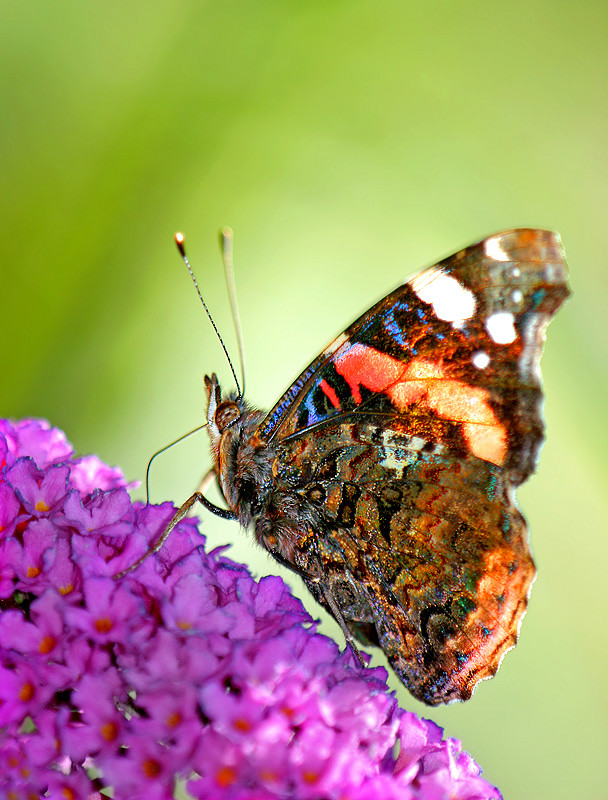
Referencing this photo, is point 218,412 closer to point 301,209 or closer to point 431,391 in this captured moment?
point 431,391

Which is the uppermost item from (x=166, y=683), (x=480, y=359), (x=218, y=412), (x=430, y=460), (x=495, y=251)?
(x=495, y=251)

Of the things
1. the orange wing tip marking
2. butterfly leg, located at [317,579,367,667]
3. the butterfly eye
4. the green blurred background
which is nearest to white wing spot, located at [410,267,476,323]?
the orange wing tip marking

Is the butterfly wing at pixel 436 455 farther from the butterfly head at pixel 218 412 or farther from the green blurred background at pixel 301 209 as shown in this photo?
the green blurred background at pixel 301 209

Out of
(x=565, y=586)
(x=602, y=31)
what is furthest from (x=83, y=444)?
(x=602, y=31)

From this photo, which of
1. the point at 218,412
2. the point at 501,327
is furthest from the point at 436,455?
the point at 218,412

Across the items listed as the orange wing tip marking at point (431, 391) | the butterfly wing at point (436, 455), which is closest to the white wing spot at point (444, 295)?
the butterfly wing at point (436, 455)

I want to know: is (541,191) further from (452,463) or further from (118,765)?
(118,765)

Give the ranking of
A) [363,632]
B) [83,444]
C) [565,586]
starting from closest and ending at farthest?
[363,632] < [83,444] < [565,586]
